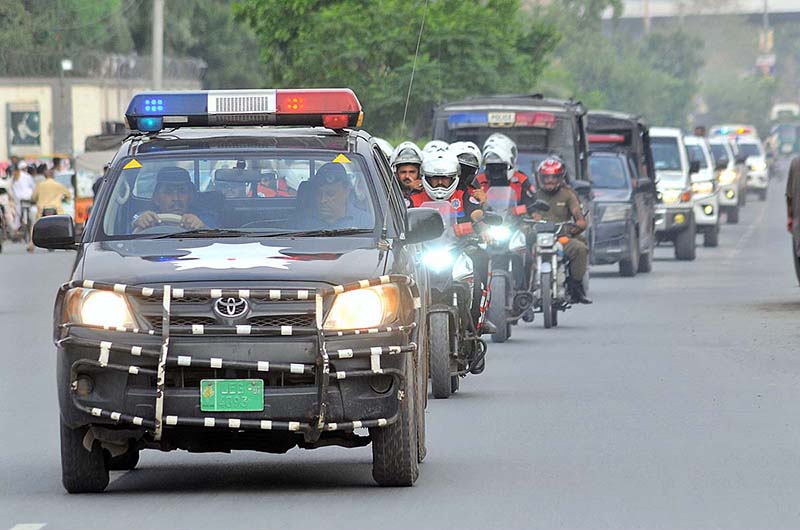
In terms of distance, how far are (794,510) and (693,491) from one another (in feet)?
2.28

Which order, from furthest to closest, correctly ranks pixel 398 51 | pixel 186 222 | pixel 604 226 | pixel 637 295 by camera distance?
pixel 398 51 < pixel 604 226 < pixel 637 295 < pixel 186 222

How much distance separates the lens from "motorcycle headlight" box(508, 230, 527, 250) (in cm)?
1931

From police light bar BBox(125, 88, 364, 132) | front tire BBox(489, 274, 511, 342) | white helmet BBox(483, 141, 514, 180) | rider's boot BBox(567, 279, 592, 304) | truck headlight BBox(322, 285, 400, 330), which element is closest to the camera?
truck headlight BBox(322, 285, 400, 330)

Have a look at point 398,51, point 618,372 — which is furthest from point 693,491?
point 398,51

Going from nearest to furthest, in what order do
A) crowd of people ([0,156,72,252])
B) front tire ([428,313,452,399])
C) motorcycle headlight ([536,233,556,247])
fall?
front tire ([428,313,452,399]) → motorcycle headlight ([536,233,556,247]) → crowd of people ([0,156,72,252])

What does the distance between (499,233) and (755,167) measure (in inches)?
1941

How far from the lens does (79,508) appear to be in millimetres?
9367

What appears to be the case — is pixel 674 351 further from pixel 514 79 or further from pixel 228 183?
pixel 514 79

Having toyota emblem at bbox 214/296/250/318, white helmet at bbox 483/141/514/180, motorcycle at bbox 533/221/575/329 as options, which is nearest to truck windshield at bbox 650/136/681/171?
motorcycle at bbox 533/221/575/329

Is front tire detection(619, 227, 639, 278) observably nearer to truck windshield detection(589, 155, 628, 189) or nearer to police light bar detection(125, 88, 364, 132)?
truck windshield detection(589, 155, 628, 189)

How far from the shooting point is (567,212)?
2220 centimetres

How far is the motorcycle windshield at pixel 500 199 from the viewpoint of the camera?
1859cm

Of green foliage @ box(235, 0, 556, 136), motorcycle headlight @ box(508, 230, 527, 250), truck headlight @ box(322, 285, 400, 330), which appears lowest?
motorcycle headlight @ box(508, 230, 527, 250)

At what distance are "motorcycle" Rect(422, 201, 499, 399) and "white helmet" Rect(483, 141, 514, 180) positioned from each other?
3175 millimetres
